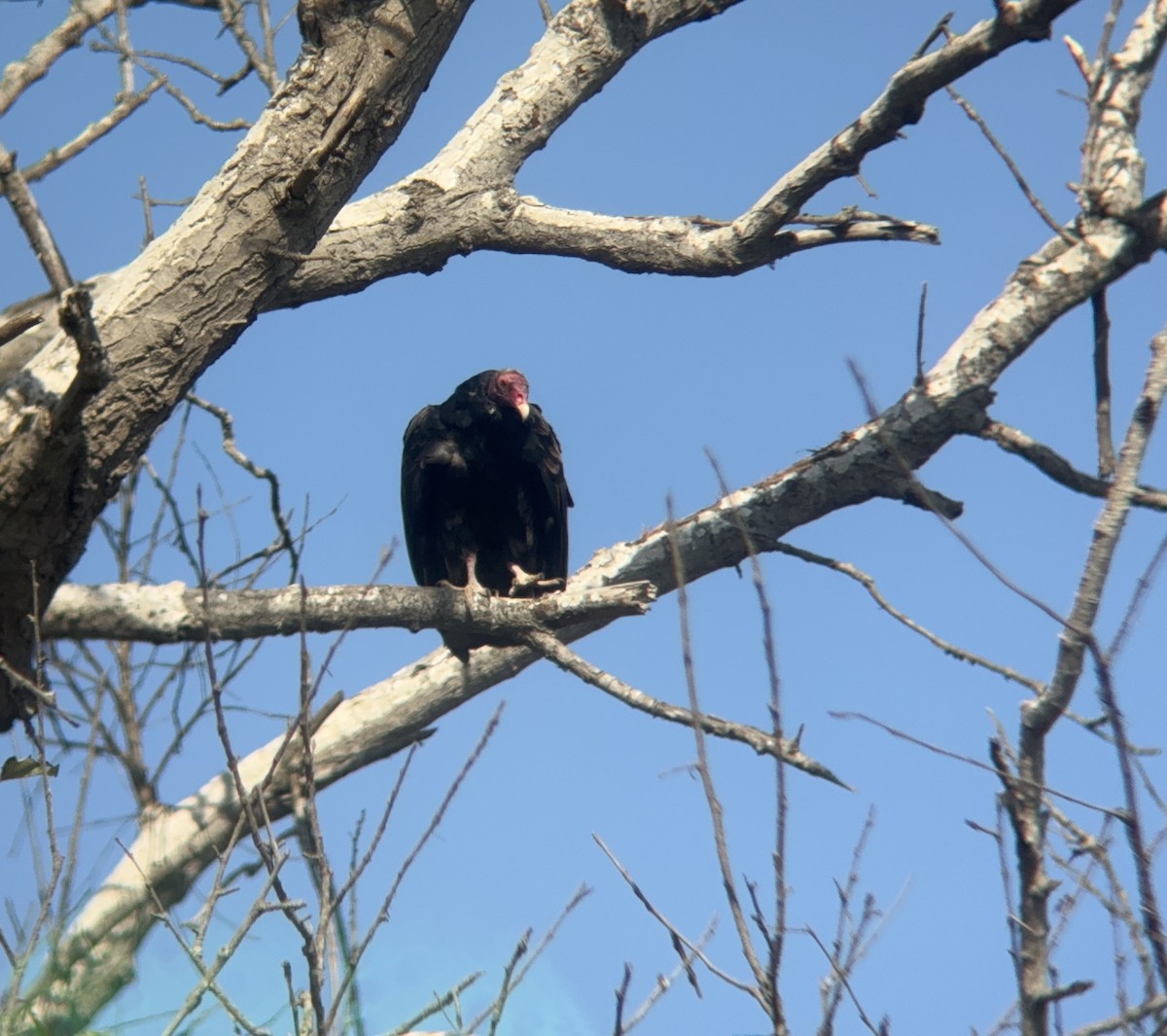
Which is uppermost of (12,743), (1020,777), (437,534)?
(437,534)

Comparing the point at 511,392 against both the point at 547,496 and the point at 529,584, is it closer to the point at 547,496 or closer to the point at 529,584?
the point at 547,496

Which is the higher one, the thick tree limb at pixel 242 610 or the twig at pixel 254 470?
the twig at pixel 254 470

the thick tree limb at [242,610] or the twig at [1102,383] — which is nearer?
the twig at [1102,383]

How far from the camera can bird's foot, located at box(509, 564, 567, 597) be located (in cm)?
414

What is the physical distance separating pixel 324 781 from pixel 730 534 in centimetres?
191

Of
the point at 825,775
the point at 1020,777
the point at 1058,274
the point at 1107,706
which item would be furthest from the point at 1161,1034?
the point at 1058,274

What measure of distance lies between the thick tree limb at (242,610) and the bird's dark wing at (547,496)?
1.22 meters

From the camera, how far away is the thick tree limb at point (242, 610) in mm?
2926

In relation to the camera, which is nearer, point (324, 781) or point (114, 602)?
point (114, 602)

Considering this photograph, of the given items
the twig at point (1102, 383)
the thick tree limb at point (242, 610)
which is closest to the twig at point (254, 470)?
the thick tree limb at point (242, 610)

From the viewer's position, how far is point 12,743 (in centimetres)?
292

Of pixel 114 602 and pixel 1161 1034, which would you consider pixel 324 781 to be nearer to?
pixel 114 602

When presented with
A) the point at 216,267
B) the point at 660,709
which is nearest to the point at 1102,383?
the point at 660,709

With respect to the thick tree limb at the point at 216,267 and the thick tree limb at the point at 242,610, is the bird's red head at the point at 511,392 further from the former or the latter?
the thick tree limb at the point at 216,267
